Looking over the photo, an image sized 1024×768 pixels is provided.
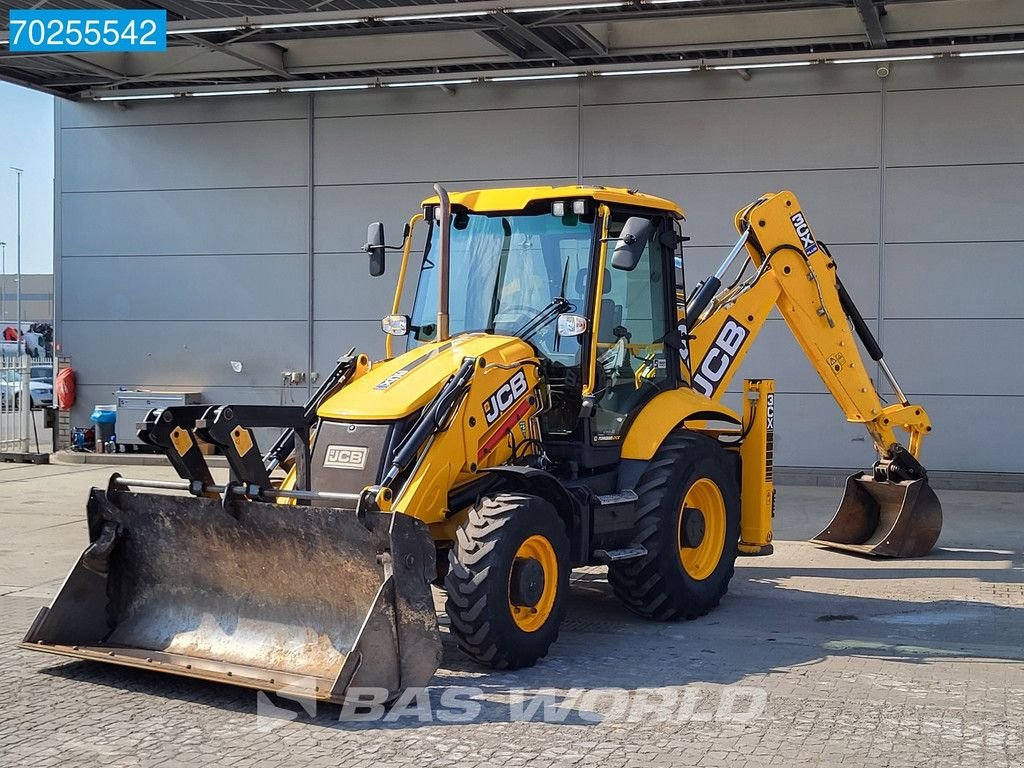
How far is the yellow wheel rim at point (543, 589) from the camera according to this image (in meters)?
7.17

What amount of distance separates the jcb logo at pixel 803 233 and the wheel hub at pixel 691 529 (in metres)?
3.16

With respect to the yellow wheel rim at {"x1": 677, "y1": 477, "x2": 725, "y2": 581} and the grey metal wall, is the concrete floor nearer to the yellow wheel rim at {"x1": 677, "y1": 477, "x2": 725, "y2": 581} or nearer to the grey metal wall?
the yellow wheel rim at {"x1": 677, "y1": 477, "x2": 725, "y2": 581}

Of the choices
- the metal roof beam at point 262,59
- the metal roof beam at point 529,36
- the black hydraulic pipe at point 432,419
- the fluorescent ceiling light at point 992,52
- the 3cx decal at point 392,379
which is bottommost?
the black hydraulic pipe at point 432,419

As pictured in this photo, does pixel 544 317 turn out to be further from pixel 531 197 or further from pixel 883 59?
pixel 883 59

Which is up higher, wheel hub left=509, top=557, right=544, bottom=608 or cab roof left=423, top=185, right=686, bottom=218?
cab roof left=423, top=185, right=686, bottom=218

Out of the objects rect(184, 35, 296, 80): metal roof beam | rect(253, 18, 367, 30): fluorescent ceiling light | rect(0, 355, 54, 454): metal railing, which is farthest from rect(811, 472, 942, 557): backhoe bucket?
rect(0, 355, 54, 454): metal railing

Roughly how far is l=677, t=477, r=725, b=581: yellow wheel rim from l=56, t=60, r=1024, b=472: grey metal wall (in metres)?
8.08

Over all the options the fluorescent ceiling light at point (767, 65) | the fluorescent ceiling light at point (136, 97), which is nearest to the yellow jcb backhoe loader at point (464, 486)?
the fluorescent ceiling light at point (767, 65)

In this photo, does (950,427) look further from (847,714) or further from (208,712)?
(208,712)

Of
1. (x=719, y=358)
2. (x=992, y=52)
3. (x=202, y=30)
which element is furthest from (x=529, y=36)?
(x=719, y=358)

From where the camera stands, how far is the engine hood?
24.4 feet

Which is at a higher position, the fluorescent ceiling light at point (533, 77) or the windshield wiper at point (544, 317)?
the fluorescent ceiling light at point (533, 77)

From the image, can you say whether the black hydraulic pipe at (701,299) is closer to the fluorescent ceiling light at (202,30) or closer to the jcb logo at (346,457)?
the jcb logo at (346,457)

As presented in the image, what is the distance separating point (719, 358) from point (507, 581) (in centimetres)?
391
